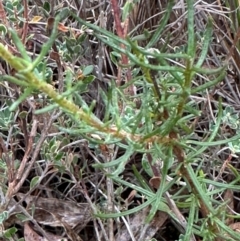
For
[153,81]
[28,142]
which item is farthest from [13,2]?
[153,81]

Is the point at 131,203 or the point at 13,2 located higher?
the point at 13,2

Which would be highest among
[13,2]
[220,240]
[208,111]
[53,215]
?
[13,2]

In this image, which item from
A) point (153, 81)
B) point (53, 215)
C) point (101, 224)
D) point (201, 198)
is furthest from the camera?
point (53, 215)

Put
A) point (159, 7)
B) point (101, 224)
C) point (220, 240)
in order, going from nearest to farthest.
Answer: point (220, 240) < point (101, 224) < point (159, 7)

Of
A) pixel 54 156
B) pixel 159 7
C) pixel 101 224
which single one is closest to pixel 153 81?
pixel 54 156

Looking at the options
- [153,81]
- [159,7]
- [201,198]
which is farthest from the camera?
[159,7]

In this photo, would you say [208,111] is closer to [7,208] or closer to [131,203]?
[131,203]

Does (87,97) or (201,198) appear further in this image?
(87,97)

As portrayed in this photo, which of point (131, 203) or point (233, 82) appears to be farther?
point (233, 82)

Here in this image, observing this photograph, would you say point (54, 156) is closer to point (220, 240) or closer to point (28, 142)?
point (28, 142)
